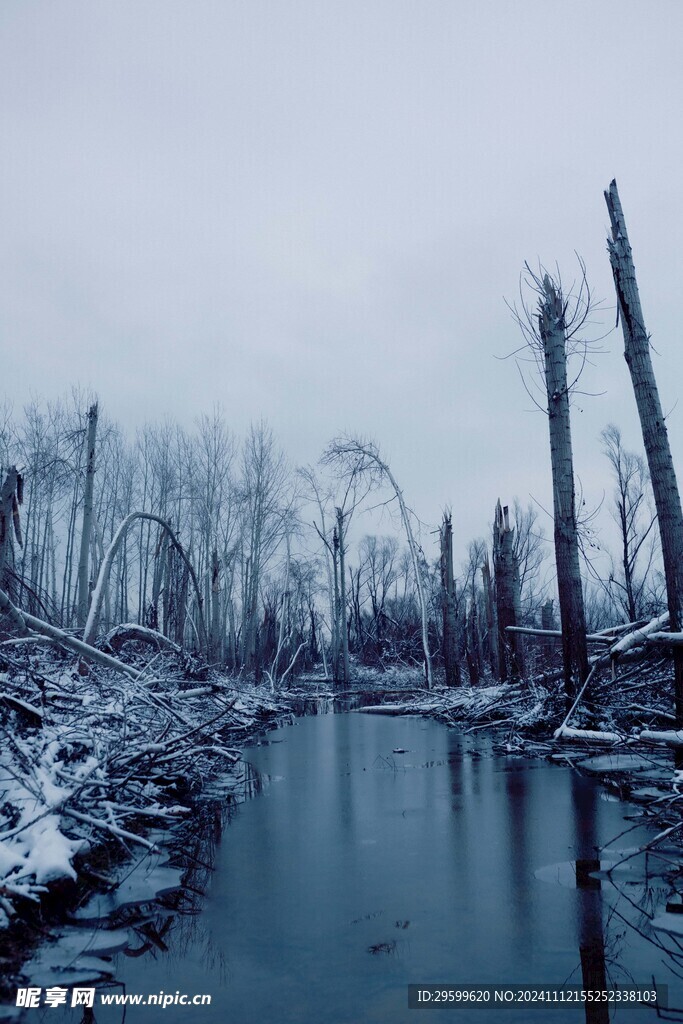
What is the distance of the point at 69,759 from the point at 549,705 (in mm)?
7884

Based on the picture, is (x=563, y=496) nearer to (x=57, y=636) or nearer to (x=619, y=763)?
(x=619, y=763)

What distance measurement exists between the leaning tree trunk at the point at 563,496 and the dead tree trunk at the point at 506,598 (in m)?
3.19

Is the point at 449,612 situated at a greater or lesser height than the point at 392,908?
greater

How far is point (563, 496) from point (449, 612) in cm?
1018

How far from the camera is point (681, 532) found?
7281mm

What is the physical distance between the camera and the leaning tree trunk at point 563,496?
10.6 meters

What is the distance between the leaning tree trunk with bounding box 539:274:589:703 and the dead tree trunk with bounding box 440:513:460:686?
392 inches

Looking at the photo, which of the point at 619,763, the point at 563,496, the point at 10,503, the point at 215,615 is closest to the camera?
the point at 10,503

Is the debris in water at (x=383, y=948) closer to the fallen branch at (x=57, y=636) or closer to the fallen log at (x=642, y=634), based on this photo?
the fallen branch at (x=57, y=636)

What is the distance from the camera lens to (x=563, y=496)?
1134 cm

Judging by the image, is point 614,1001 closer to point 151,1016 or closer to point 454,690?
point 151,1016

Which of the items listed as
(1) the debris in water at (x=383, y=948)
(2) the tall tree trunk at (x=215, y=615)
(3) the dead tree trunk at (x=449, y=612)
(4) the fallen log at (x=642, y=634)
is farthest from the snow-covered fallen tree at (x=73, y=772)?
(2) the tall tree trunk at (x=215, y=615)

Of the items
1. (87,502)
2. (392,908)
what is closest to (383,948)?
(392,908)

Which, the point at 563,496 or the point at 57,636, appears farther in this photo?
the point at 563,496
